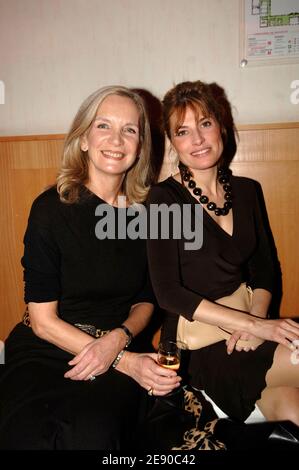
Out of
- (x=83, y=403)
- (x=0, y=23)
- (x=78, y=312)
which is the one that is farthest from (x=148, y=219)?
(x=0, y=23)

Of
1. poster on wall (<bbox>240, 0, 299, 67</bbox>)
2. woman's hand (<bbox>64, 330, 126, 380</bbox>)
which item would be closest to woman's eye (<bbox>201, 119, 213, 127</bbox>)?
poster on wall (<bbox>240, 0, 299, 67</bbox>)

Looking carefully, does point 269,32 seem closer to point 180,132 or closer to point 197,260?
point 180,132

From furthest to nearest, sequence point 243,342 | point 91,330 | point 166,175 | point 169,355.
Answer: point 166,175 < point 91,330 < point 243,342 < point 169,355

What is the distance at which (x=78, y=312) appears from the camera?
5.05 ft

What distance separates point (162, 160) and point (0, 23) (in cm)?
117

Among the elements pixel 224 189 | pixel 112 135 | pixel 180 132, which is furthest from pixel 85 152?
pixel 224 189

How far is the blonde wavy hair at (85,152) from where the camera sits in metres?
1.55

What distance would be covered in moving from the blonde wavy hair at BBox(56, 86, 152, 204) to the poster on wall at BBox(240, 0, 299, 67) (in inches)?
27.0

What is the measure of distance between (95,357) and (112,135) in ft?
2.75

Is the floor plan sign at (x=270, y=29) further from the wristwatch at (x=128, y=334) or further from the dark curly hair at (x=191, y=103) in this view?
the wristwatch at (x=128, y=334)

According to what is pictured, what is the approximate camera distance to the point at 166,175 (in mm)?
2018

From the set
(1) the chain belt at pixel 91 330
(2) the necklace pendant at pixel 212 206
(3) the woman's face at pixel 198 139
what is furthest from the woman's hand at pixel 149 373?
(3) the woman's face at pixel 198 139

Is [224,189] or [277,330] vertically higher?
[224,189]

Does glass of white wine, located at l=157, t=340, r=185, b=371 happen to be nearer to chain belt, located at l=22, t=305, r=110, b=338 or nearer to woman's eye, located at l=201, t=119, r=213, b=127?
chain belt, located at l=22, t=305, r=110, b=338
